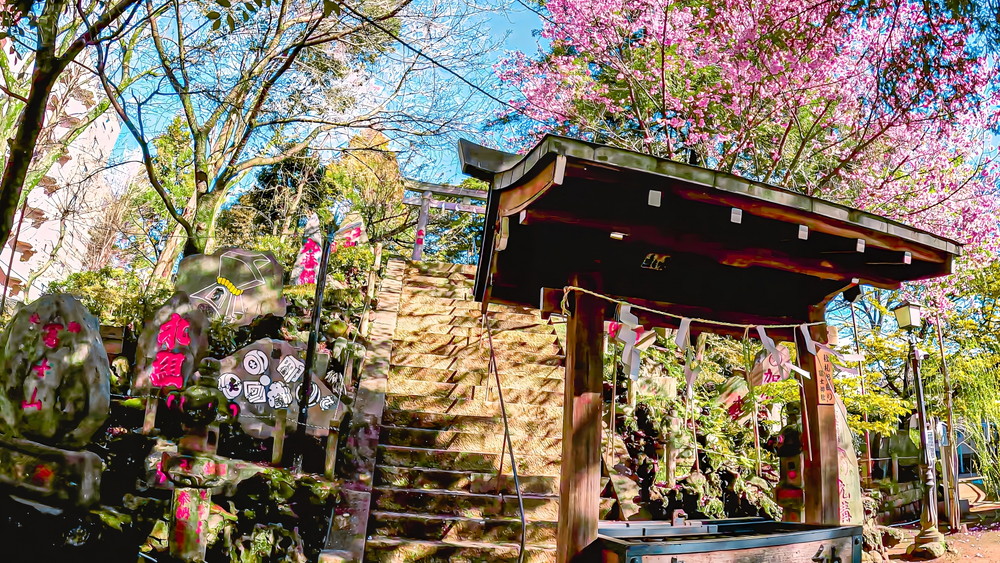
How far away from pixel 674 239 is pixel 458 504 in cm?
390

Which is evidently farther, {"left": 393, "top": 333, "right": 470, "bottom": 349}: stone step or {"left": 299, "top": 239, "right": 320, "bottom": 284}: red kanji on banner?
{"left": 299, "top": 239, "right": 320, "bottom": 284}: red kanji on banner

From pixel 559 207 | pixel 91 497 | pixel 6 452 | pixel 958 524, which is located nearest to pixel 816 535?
pixel 559 207

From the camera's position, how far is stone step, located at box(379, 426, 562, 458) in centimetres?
777

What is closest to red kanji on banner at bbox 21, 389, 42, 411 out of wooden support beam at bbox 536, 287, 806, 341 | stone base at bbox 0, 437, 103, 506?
stone base at bbox 0, 437, 103, 506

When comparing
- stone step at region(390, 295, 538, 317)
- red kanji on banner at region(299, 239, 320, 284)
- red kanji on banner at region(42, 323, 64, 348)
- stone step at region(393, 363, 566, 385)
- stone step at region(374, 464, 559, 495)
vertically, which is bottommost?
stone step at region(374, 464, 559, 495)

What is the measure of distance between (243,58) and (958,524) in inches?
728

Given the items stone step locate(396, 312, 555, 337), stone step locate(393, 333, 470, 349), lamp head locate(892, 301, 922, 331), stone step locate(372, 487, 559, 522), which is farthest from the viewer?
lamp head locate(892, 301, 922, 331)

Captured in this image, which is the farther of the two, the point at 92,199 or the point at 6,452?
the point at 92,199

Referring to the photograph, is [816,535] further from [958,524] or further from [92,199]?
[92,199]

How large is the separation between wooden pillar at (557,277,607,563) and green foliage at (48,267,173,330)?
10450 mm

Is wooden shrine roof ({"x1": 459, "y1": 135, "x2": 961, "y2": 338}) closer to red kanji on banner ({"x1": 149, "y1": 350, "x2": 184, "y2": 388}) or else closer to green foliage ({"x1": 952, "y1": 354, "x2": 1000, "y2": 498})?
red kanji on banner ({"x1": 149, "y1": 350, "x2": 184, "y2": 388})

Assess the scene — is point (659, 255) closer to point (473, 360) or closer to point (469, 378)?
point (469, 378)

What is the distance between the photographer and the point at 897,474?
18.1 metres

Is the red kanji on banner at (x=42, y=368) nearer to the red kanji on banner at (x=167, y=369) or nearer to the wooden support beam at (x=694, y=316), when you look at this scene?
the red kanji on banner at (x=167, y=369)
